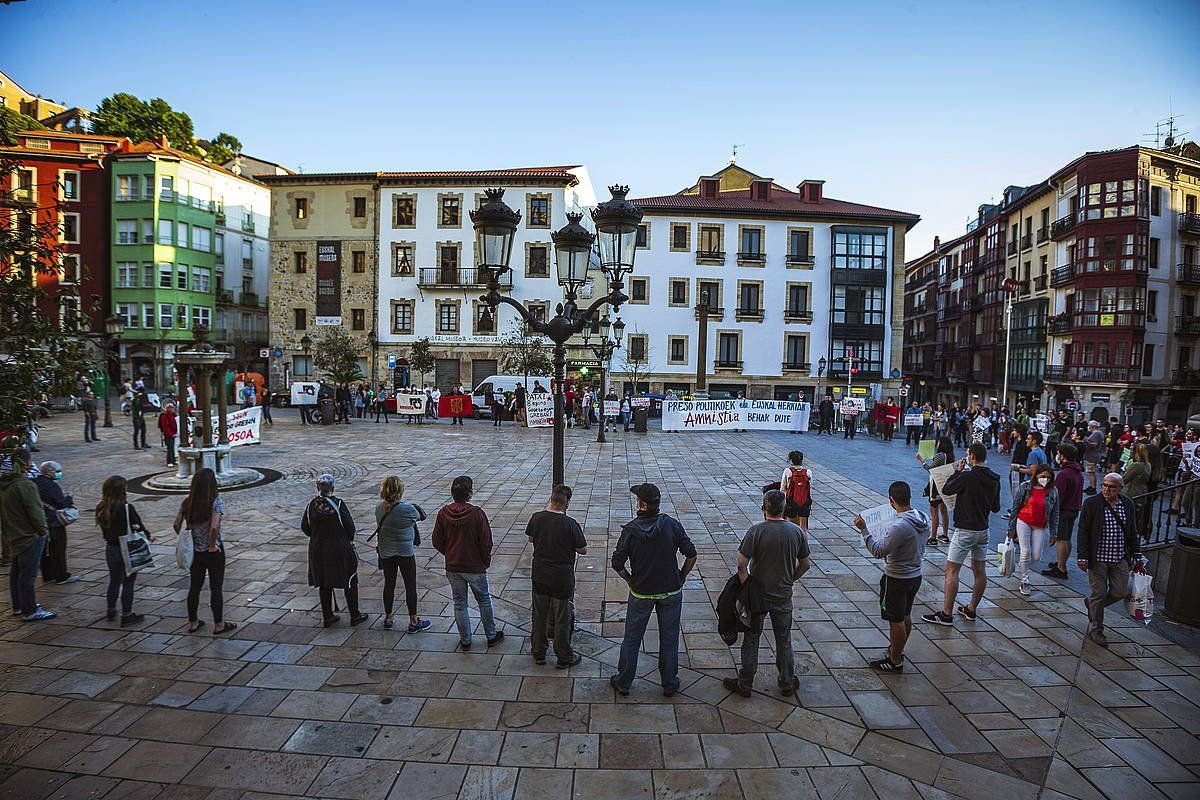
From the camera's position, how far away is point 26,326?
4.94 meters

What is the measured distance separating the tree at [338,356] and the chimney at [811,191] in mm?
31391

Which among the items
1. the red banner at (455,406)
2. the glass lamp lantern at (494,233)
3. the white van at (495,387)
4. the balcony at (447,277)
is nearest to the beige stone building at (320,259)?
the balcony at (447,277)

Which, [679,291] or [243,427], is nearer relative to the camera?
[243,427]

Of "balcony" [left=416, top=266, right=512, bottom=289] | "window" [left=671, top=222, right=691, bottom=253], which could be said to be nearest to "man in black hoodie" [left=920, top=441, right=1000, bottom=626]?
"balcony" [left=416, top=266, right=512, bottom=289]

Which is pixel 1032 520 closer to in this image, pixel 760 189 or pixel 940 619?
pixel 940 619

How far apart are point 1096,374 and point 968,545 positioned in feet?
130

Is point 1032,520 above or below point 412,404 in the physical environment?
below

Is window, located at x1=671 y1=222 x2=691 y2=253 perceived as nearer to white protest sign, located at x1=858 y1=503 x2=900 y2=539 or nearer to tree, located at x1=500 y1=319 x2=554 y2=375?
tree, located at x1=500 y1=319 x2=554 y2=375

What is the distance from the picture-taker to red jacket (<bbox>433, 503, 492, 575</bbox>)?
20.6ft

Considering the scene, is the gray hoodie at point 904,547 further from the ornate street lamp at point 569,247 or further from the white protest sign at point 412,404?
the white protest sign at point 412,404

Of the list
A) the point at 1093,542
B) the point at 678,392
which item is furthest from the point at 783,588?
the point at 678,392

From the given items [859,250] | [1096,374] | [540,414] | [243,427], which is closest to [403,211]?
[540,414]

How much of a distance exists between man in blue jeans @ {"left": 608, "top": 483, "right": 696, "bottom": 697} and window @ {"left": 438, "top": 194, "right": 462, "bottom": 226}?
129 ft

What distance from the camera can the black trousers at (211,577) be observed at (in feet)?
22.0
